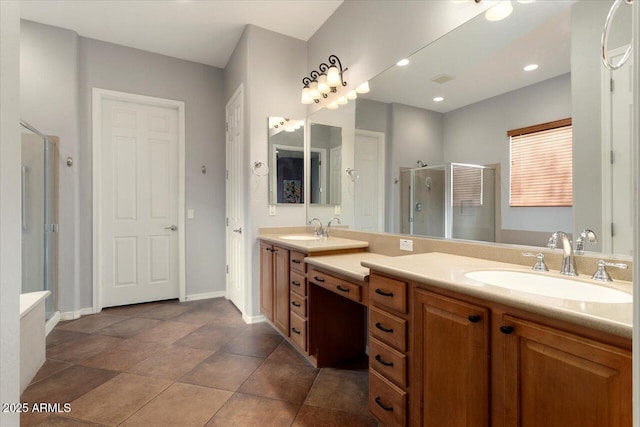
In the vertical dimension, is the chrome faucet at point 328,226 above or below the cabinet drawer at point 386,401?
above

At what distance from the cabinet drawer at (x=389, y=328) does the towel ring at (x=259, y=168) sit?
6.30ft

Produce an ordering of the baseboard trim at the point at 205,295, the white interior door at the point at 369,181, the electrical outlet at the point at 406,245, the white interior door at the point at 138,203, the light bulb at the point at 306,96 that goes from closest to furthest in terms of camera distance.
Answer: the electrical outlet at the point at 406,245, the white interior door at the point at 369,181, the light bulb at the point at 306,96, the white interior door at the point at 138,203, the baseboard trim at the point at 205,295

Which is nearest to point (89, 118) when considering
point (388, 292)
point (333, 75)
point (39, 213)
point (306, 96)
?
point (39, 213)

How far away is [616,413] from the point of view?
716 millimetres

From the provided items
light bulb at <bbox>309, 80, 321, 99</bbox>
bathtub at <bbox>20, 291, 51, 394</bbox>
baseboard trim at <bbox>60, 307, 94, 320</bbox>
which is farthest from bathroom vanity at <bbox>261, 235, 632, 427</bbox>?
baseboard trim at <bbox>60, 307, 94, 320</bbox>

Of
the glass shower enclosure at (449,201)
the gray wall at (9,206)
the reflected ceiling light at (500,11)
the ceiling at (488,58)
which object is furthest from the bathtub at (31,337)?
the reflected ceiling light at (500,11)

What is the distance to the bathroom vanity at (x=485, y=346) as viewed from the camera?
2.46ft

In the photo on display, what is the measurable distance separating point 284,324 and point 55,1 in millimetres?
3395

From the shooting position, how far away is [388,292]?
1363mm

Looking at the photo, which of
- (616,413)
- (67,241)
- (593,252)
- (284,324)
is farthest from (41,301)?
(593,252)

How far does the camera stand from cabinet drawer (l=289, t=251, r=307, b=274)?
7.06 feet

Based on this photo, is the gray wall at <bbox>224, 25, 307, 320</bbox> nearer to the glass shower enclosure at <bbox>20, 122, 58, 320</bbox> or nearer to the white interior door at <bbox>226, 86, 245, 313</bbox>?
the white interior door at <bbox>226, 86, 245, 313</bbox>

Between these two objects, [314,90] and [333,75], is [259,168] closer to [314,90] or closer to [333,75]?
[314,90]

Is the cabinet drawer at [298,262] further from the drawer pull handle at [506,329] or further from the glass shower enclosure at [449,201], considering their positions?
the drawer pull handle at [506,329]
